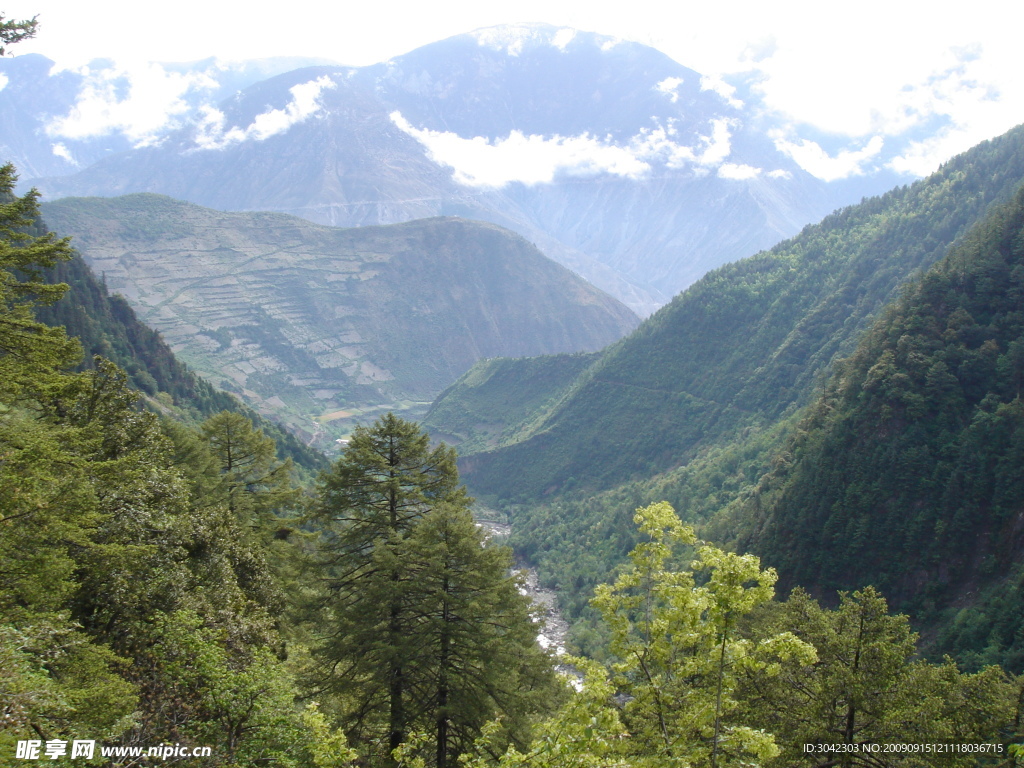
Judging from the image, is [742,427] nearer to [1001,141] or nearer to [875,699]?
[1001,141]

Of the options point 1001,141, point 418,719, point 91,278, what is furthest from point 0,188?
point 1001,141

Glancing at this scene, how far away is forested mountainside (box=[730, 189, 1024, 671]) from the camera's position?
2520 inches

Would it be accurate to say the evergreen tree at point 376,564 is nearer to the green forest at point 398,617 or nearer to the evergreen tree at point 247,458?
the green forest at point 398,617

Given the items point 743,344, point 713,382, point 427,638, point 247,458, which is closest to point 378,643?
point 427,638

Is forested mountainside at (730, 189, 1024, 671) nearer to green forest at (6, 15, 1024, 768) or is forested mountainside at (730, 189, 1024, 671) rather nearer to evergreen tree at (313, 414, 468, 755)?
green forest at (6, 15, 1024, 768)

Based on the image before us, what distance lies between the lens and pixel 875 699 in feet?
68.7

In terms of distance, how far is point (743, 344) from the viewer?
162125 mm

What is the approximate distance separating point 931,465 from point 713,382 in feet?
286

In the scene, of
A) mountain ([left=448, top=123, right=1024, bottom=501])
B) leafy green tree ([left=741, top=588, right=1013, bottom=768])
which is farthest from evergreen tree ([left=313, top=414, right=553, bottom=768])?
mountain ([left=448, top=123, right=1024, bottom=501])

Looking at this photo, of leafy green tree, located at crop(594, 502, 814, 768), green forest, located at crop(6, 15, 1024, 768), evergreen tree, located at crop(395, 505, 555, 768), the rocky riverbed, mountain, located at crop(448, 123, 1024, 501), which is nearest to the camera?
leafy green tree, located at crop(594, 502, 814, 768)

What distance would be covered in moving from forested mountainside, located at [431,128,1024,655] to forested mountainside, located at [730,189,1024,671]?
98.3 ft

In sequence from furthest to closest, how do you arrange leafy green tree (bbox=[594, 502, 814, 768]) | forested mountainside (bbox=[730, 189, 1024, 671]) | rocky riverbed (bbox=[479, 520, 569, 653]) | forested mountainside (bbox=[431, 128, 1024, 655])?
forested mountainside (bbox=[431, 128, 1024, 655]) < rocky riverbed (bbox=[479, 520, 569, 653]) < forested mountainside (bbox=[730, 189, 1024, 671]) < leafy green tree (bbox=[594, 502, 814, 768])

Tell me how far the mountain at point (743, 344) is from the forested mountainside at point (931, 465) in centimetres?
4771

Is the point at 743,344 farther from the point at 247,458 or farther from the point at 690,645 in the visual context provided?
the point at 690,645
